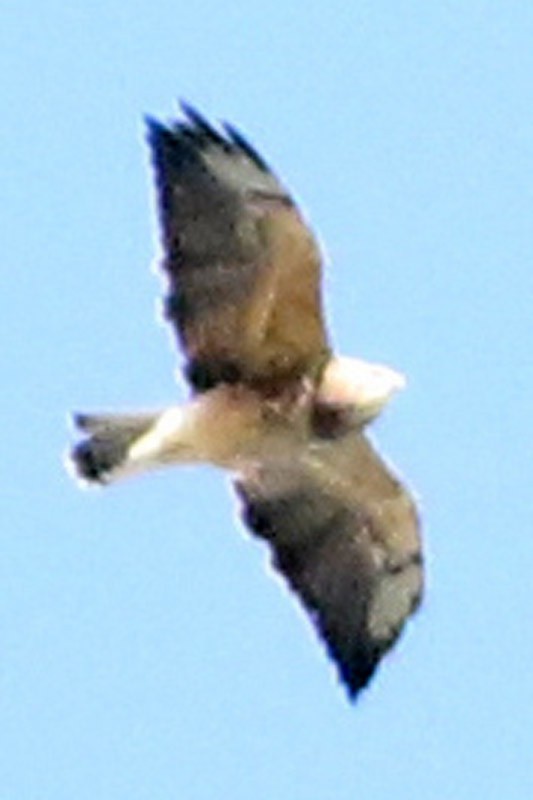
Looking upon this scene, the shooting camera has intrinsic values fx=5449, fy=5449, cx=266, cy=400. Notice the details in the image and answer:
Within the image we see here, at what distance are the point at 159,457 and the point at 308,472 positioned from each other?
1.08 meters

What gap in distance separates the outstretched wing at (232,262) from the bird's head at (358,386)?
0.35ft

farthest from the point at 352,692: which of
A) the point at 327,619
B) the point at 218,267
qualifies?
the point at 218,267

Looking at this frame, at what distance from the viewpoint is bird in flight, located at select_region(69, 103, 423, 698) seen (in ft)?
69.3

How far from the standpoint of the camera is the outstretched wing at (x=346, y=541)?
71.9 ft

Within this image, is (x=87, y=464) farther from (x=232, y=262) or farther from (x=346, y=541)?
(x=346, y=541)

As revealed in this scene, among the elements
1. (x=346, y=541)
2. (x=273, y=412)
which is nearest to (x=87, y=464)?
(x=273, y=412)

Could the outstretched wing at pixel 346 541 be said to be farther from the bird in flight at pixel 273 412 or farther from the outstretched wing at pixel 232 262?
the outstretched wing at pixel 232 262

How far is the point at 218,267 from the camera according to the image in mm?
21375

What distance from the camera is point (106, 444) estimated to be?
2133 centimetres

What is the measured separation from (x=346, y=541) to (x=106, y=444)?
1418mm

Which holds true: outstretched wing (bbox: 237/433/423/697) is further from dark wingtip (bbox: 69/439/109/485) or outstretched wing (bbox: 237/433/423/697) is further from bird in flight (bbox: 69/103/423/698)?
dark wingtip (bbox: 69/439/109/485)

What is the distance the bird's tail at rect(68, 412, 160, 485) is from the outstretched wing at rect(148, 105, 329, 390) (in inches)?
14.8

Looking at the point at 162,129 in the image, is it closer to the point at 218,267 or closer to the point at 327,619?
the point at 218,267

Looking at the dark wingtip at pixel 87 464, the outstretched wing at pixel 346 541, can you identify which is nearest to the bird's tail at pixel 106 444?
the dark wingtip at pixel 87 464
